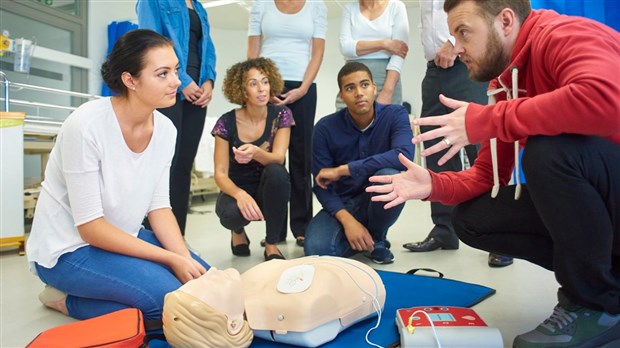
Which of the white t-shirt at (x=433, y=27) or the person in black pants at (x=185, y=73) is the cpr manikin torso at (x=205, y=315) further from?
the white t-shirt at (x=433, y=27)

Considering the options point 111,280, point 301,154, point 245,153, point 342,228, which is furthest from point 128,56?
Result: point 301,154

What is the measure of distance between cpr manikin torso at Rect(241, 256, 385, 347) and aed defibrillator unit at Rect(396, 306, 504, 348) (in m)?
0.14

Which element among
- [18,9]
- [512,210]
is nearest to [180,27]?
[512,210]

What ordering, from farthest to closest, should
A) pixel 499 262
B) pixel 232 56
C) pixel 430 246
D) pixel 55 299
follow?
pixel 232 56, pixel 430 246, pixel 499 262, pixel 55 299

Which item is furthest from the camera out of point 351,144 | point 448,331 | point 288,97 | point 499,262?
point 288,97

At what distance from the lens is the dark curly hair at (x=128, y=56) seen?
1.41 meters

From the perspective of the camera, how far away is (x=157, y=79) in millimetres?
1431

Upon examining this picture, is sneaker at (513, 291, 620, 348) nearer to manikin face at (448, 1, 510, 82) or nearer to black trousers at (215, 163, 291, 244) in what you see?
manikin face at (448, 1, 510, 82)

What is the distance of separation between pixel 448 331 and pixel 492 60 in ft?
2.25

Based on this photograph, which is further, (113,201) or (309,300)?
(113,201)

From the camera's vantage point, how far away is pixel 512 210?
1239mm

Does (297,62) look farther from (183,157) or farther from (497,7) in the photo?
(497,7)

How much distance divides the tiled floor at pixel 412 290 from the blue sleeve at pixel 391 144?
0.43 m

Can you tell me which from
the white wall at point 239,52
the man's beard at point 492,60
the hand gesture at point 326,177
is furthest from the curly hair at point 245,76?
the white wall at point 239,52
